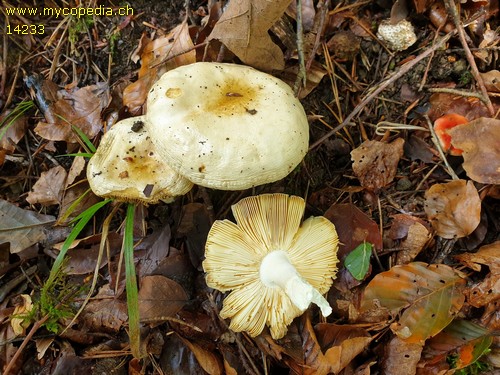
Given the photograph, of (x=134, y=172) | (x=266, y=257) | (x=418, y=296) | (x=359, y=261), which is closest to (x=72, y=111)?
(x=134, y=172)

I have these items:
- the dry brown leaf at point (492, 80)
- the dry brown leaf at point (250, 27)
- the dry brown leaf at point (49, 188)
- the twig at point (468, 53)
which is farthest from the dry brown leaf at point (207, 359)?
the dry brown leaf at point (492, 80)

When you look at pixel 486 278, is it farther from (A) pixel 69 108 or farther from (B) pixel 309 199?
(A) pixel 69 108

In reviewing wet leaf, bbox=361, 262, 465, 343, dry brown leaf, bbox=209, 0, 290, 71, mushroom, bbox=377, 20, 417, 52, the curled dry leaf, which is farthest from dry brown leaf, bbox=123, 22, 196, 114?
the curled dry leaf

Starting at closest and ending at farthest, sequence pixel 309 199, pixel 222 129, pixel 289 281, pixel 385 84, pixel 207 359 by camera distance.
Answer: pixel 222 129 → pixel 289 281 → pixel 207 359 → pixel 385 84 → pixel 309 199

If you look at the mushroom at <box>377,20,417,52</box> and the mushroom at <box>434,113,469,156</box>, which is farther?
the mushroom at <box>377,20,417,52</box>

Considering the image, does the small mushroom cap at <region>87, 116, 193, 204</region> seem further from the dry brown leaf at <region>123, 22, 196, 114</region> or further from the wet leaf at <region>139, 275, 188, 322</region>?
the wet leaf at <region>139, 275, 188, 322</region>

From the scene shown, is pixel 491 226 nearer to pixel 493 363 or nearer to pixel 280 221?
pixel 493 363
